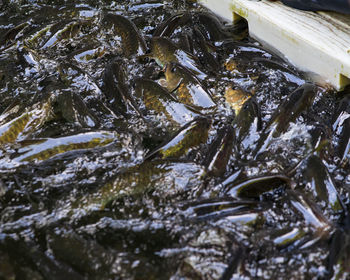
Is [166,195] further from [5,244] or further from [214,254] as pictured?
[5,244]

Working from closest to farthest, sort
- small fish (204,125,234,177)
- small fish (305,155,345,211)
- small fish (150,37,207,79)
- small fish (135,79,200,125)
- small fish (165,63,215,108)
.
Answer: small fish (305,155,345,211), small fish (204,125,234,177), small fish (135,79,200,125), small fish (165,63,215,108), small fish (150,37,207,79)

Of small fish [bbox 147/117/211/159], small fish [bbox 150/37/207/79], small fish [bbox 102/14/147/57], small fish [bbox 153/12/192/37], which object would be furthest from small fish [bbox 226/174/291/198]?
small fish [bbox 153/12/192/37]

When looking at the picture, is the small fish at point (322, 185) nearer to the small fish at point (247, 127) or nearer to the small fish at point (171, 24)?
the small fish at point (247, 127)

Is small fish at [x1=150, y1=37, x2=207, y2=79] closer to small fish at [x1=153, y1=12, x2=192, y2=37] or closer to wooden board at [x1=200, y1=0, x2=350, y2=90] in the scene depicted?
small fish at [x1=153, y1=12, x2=192, y2=37]

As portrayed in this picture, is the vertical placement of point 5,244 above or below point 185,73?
below

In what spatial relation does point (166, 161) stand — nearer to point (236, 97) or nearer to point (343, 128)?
point (236, 97)

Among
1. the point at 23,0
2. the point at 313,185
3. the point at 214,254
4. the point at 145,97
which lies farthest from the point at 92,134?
the point at 23,0

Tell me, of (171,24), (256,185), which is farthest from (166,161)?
(171,24)

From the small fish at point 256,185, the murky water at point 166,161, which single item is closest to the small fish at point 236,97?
the murky water at point 166,161
